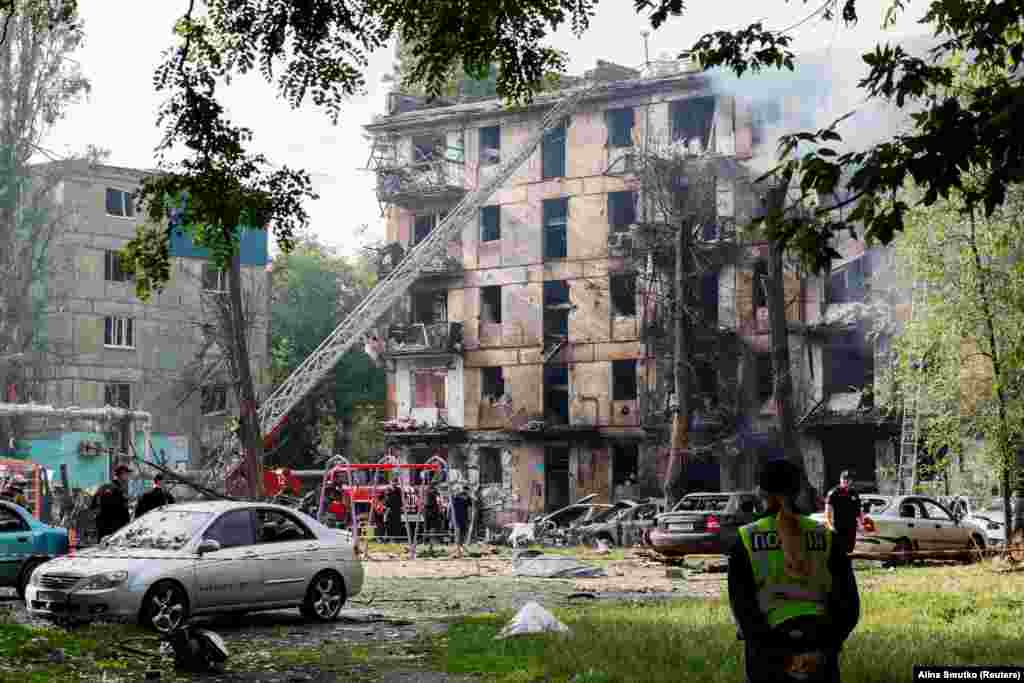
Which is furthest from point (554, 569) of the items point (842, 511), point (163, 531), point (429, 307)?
point (429, 307)

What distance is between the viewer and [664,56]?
5634 centimetres

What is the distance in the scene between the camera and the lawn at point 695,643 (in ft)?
40.4

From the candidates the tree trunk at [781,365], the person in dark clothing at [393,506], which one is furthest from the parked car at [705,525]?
the tree trunk at [781,365]

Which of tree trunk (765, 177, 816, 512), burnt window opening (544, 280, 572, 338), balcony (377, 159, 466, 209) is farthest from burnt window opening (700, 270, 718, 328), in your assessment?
balcony (377, 159, 466, 209)

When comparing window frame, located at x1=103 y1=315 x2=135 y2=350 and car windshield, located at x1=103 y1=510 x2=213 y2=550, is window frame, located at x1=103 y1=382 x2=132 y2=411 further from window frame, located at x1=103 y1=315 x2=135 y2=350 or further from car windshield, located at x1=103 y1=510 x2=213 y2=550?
car windshield, located at x1=103 y1=510 x2=213 y2=550

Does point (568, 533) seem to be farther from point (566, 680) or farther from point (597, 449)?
point (566, 680)

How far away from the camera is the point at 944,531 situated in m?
31.0

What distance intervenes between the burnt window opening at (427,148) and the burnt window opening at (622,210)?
8064 mm

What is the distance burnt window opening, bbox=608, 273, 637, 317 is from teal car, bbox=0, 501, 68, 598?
114 ft

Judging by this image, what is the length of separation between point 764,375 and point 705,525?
2172 cm

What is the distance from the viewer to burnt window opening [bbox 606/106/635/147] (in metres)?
54.8

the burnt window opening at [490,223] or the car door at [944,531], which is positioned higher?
the burnt window opening at [490,223]

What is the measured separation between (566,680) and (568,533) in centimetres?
3092

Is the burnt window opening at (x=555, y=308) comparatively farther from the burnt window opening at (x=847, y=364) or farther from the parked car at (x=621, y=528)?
the parked car at (x=621, y=528)
